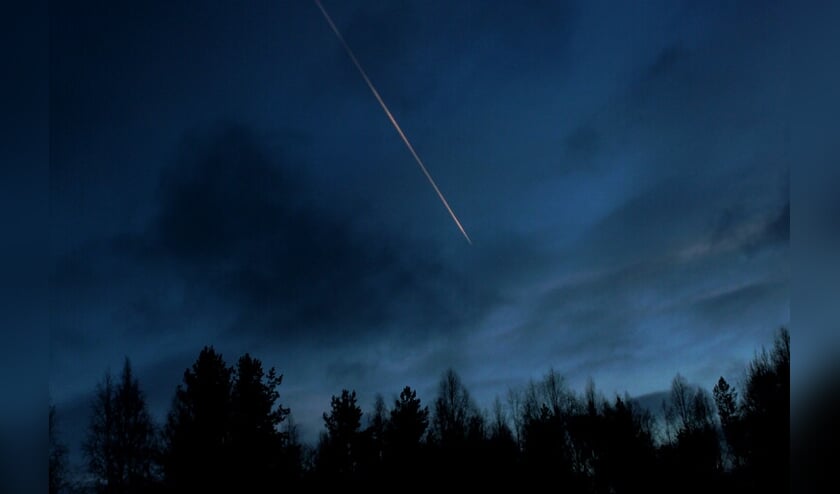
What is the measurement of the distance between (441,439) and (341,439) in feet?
14.0

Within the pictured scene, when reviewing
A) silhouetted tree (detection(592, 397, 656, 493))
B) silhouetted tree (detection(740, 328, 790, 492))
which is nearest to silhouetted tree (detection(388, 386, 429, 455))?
silhouetted tree (detection(592, 397, 656, 493))

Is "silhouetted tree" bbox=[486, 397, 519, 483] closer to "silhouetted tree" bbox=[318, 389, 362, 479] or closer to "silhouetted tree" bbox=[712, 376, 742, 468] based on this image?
"silhouetted tree" bbox=[318, 389, 362, 479]

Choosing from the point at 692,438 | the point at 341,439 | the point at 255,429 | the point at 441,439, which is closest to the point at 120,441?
the point at 255,429

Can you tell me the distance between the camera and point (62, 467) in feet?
56.8

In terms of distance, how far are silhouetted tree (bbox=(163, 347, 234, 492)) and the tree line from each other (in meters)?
0.04

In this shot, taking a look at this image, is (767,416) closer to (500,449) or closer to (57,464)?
(500,449)

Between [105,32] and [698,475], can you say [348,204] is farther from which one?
[105,32]

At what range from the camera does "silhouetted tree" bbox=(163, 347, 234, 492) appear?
21498 millimetres

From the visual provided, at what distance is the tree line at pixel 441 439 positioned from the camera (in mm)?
20891

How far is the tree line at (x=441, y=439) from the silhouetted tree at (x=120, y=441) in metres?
0.04

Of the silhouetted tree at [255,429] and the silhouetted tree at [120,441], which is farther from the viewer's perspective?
the silhouetted tree at [255,429]

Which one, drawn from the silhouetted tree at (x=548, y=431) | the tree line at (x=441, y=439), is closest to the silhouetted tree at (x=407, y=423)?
the tree line at (x=441, y=439)

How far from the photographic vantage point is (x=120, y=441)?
2005 cm

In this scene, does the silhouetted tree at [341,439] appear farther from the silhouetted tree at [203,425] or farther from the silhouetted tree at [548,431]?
the silhouetted tree at [548,431]
